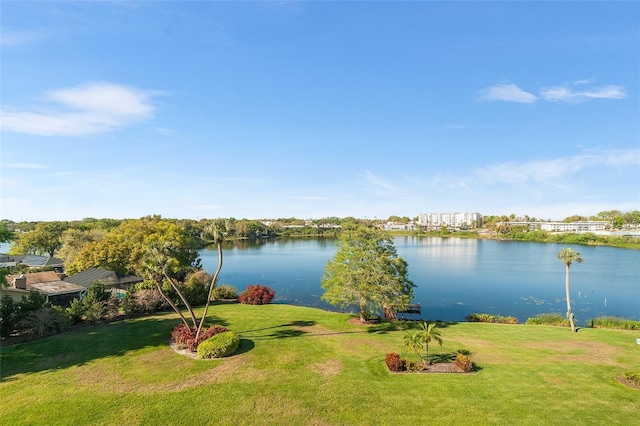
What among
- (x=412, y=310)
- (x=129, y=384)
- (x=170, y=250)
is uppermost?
(x=170, y=250)

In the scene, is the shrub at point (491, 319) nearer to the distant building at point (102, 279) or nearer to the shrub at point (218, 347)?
the shrub at point (218, 347)

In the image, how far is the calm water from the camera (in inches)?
1762

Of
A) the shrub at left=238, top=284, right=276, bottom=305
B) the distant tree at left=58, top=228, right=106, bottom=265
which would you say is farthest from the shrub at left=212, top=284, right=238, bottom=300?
the distant tree at left=58, top=228, right=106, bottom=265

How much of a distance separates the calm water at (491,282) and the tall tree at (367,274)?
1270 centimetres

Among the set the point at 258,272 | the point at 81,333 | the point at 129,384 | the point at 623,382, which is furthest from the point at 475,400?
the point at 258,272

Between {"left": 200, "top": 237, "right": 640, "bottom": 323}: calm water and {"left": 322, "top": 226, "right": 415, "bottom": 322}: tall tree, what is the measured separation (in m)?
12.7

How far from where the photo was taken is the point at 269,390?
16.4 meters

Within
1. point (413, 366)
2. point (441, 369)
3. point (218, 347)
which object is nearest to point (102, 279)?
point (218, 347)

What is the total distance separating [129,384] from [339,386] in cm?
1085

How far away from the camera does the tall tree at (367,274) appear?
2923 centimetres

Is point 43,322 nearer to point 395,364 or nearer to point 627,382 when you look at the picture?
point 395,364

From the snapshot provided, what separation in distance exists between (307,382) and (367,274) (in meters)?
14.2

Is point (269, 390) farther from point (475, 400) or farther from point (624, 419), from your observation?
point (624, 419)

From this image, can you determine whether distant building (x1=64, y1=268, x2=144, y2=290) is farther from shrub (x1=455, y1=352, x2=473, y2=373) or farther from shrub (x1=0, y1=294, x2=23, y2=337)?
shrub (x1=455, y1=352, x2=473, y2=373)
